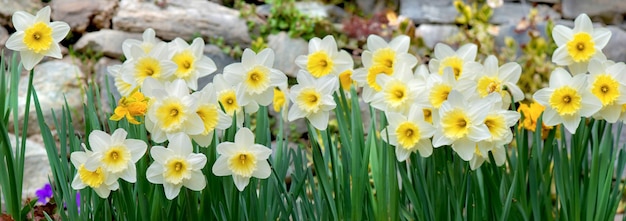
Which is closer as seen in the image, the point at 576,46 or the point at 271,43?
the point at 576,46

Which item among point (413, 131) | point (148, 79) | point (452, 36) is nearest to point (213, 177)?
point (148, 79)

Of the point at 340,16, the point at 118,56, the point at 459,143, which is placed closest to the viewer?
the point at 459,143

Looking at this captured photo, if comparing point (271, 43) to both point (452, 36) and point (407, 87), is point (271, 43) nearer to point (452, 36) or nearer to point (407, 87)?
point (452, 36)

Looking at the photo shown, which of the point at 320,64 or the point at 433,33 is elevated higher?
the point at 320,64

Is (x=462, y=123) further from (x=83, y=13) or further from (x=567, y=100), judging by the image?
(x=83, y=13)

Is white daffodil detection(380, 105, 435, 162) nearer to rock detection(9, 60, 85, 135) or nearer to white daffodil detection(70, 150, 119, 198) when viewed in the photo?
white daffodil detection(70, 150, 119, 198)

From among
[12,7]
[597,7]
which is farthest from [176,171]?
[597,7]
